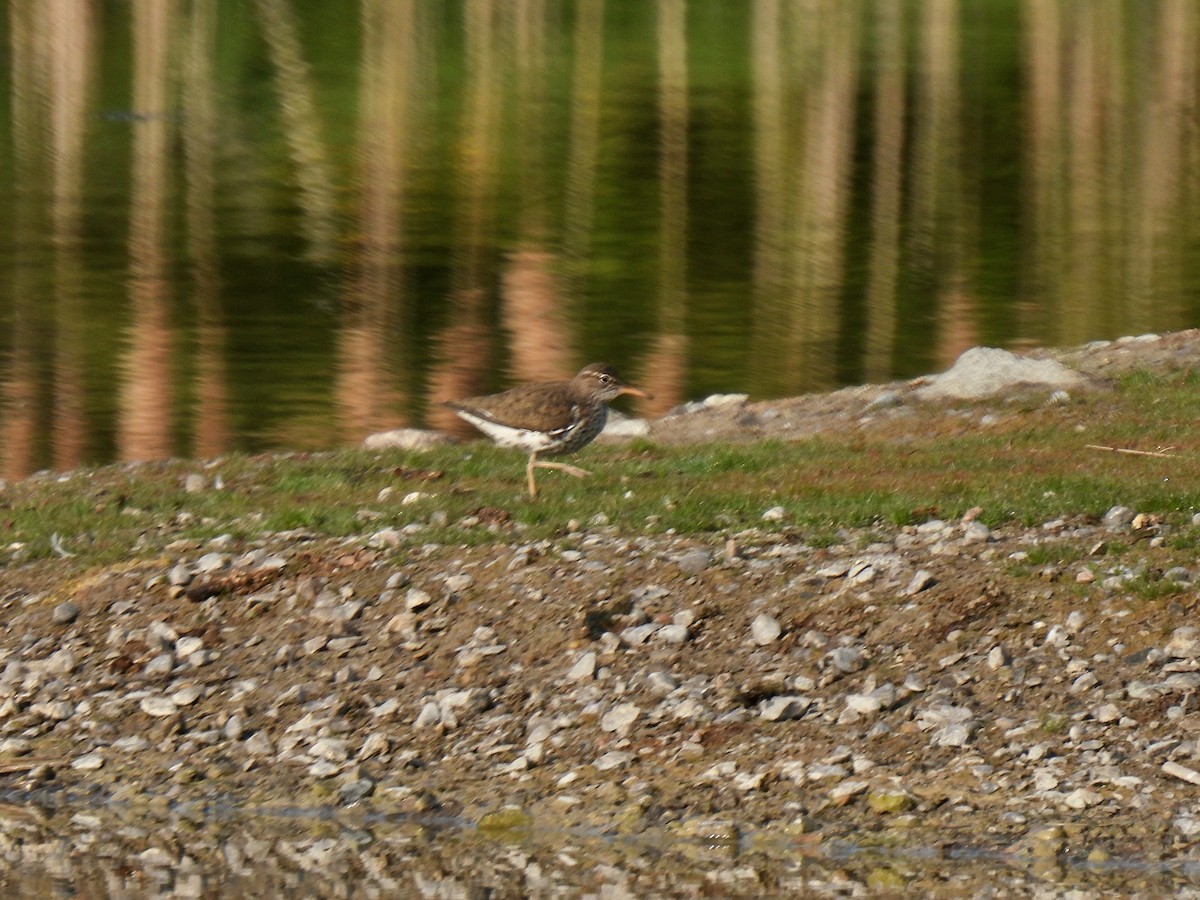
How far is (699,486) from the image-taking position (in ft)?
75.3

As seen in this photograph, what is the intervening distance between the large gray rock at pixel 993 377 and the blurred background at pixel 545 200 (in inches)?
374

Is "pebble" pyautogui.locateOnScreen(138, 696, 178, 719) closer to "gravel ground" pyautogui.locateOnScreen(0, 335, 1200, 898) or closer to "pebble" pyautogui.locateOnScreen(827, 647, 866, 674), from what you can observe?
"gravel ground" pyautogui.locateOnScreen(0, 335, 1200, 898)

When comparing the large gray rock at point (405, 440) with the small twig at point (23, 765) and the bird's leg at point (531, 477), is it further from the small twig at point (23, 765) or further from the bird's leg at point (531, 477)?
the small twig at point (23, 765)

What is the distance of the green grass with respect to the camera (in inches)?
818

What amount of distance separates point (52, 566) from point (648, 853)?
28.0 feet

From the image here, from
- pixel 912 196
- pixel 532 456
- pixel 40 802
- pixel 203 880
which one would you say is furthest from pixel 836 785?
pixel 912 196

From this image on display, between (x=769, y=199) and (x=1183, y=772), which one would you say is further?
(x=769, y=199)

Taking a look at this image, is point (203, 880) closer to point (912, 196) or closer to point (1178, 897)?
point (1178, 897)

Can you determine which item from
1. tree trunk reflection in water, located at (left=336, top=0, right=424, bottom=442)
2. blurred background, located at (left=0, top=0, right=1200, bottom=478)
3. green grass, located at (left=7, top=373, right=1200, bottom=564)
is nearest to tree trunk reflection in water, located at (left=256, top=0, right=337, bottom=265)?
blurred background, located at (left=0, top=0, right=1200, bottom=478)

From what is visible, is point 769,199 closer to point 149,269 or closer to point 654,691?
point 149,269

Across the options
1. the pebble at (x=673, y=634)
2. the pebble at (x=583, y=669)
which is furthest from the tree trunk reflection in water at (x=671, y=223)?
the pebble at (x=583, y=669)

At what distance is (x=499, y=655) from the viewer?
1783cm

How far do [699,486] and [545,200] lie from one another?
42.8m

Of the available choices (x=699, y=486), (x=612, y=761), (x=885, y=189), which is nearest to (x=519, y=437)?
(x=699, y=486)
